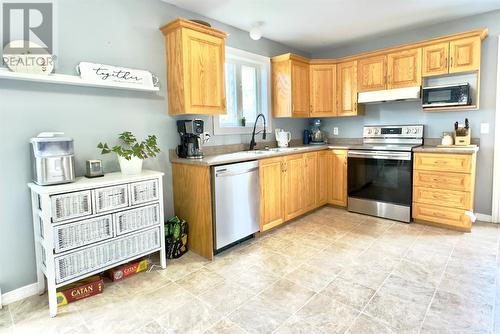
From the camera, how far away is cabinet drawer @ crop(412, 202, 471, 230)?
3168 mm

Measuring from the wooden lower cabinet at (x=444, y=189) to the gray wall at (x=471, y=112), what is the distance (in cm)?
47

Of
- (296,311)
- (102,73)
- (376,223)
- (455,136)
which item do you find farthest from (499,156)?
(102,73)

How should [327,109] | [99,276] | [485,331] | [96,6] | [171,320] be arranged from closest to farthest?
[485,331] → [171,320] → [99,276] → [96,6] → [327,109]

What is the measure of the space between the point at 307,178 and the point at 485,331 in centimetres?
238

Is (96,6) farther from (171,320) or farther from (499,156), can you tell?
(499,156)

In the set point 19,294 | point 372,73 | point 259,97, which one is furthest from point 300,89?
point 19,294

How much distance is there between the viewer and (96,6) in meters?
2.42

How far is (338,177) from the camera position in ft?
13.5

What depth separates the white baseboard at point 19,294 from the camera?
2059mm

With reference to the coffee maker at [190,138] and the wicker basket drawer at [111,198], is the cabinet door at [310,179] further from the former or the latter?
the wicker basket drawer at [111,198]

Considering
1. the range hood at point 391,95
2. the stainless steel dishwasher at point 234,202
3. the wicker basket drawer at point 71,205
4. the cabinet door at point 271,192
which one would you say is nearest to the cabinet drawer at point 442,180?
the range hood at point 391,95

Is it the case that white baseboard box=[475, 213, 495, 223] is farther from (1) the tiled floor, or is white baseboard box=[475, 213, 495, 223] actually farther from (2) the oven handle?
(2) the oven handle

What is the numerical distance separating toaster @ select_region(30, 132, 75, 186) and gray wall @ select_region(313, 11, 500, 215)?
396 centimetres

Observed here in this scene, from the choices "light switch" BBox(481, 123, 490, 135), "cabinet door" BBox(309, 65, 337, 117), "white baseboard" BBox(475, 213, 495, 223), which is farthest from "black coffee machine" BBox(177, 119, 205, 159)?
"white baseboard" BBox(475, 213, 495, 223)
